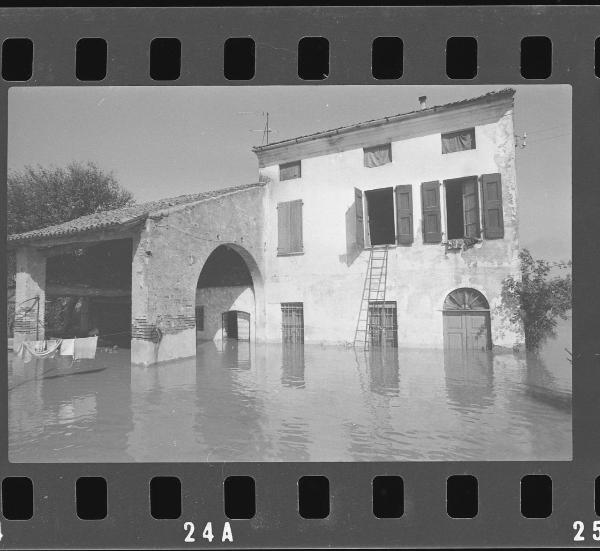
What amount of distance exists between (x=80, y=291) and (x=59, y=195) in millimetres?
3873

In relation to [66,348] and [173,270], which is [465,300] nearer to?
[173,270]

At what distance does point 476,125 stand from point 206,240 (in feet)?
24.8

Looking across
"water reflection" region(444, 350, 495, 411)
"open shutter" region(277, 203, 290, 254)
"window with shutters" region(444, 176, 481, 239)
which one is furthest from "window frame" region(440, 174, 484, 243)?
"open shutter" region(277, 203, 290, 254)

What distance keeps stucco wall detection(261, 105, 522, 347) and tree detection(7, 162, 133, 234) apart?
7645 millimetres

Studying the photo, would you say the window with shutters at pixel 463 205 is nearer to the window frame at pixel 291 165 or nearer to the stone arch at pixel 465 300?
the stone arch at pixel 465 300

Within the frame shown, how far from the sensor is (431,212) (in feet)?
36.1

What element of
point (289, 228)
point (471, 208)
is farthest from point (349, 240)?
point (471, 208)

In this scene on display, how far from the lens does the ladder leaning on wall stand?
1152 centimetres

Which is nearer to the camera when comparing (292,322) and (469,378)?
(469,378)

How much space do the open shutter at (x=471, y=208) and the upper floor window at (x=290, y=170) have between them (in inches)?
192

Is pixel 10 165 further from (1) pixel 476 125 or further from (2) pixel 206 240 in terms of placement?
(1) pixel 476 125

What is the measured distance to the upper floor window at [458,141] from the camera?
35.2 feet

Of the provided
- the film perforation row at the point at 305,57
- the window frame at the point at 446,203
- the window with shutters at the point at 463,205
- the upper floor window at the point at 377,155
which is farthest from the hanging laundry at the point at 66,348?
the window with shutters at the point at 463,205

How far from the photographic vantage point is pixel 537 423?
571 centimetres
